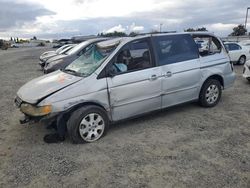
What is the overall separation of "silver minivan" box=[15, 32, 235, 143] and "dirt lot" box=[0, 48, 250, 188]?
371mm

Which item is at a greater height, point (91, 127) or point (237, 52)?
point (237, 52)

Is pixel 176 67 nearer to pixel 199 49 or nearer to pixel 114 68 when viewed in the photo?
pixel 199 49

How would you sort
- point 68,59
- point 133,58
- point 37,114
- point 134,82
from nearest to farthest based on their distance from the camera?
point 37,114, point 134,82, point 133,58, point 68,59

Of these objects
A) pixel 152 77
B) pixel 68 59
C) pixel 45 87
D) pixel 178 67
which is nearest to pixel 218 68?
pixel 178 67

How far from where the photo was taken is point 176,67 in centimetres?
531

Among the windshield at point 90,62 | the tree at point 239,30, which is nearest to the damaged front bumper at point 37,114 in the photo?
the windshield at point 90,62

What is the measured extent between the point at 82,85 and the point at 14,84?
21.0ft

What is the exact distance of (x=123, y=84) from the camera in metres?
4.66

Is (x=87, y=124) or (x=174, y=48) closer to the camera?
(x=87, y=124)

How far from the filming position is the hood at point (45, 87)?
430 centimetres

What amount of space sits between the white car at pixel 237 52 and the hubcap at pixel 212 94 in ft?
31.5

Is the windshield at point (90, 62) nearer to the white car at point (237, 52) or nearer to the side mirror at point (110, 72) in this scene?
the side mirror at point (110, 72)

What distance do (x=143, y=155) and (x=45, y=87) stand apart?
1998 millimetres

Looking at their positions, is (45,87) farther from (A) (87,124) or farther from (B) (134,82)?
(B) (134,82)
